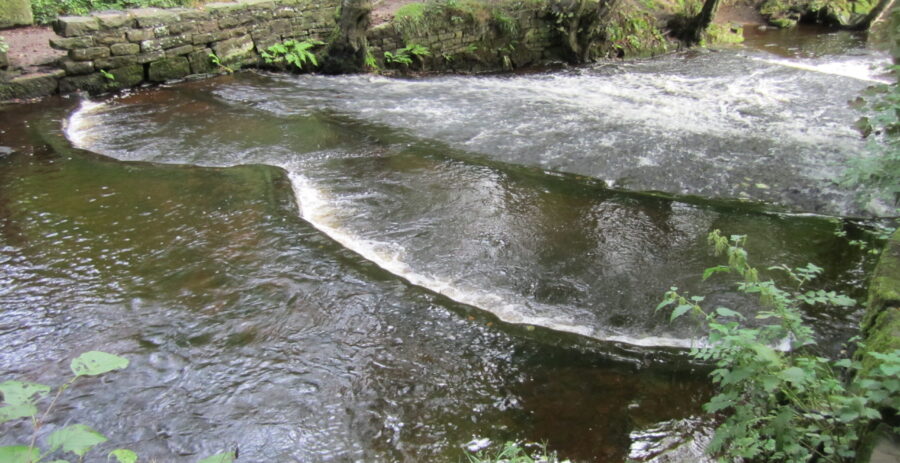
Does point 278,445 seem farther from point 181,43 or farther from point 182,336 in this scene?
point 181,43

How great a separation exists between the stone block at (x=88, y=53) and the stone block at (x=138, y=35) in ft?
1.42

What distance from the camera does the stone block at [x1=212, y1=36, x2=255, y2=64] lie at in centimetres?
1062

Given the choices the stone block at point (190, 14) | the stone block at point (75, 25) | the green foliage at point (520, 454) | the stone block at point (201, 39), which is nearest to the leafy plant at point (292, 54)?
the stone block at point (201, 39)

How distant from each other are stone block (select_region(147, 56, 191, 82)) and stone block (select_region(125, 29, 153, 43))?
43cm

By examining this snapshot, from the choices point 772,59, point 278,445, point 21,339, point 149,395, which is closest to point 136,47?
point 21,339

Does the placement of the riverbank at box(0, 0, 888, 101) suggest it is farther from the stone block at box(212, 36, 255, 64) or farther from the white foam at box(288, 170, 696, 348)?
the white foam at box(288, 170, 696, 348)

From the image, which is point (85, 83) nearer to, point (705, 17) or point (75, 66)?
point (75, 66)

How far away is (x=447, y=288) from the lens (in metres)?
4.31

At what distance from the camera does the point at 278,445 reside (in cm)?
293

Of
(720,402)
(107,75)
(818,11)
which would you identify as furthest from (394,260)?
(818,11)

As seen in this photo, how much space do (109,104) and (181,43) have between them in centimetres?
192

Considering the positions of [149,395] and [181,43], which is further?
[181,43]

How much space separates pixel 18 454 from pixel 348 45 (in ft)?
34.1

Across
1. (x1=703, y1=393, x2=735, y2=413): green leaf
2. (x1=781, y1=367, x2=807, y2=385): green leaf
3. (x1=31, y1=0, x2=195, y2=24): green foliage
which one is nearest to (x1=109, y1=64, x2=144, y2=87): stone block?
(x1=31, y1=0, x2=195, y2=24): green foliage
